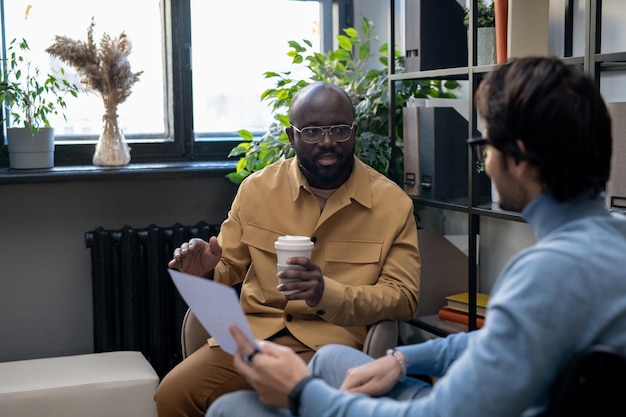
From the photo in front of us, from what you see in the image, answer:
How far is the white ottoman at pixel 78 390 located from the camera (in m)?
2.38

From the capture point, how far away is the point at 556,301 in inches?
41.1

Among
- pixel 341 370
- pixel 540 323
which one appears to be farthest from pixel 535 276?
pixel 341 370

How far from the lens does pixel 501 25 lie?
2.33 m

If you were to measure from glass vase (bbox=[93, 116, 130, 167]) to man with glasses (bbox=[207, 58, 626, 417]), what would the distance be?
195cm

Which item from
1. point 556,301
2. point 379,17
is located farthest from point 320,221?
point 379,17

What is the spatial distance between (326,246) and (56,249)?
53.2 inches

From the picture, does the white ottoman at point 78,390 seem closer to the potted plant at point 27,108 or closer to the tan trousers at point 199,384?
the tan trousers at point 199,384

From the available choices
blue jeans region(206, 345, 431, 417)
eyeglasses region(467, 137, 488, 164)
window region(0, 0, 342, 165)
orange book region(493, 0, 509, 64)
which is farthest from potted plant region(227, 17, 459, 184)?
eyeglasses region(467, 137, 488, 164)

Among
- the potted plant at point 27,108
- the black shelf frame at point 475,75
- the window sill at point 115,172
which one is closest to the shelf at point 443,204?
the black shelf frame at point 475,75

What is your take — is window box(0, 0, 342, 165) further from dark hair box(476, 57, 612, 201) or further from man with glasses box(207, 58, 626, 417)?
dark hair box(476, 57, 612, 201)

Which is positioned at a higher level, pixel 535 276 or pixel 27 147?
pixel 27 147

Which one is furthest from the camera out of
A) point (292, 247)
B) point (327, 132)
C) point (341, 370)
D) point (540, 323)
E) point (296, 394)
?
point (327, 132)

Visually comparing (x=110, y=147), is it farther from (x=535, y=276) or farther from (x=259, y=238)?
(x=535, y=276)

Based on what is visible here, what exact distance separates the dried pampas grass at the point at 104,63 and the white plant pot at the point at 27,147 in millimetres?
246
